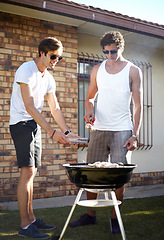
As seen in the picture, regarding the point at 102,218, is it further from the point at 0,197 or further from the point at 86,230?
the point at 0,197

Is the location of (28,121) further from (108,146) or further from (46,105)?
(46,105)

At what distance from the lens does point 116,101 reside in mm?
3885

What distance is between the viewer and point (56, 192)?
20.5 ft

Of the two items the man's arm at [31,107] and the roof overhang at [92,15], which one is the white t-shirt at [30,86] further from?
the roof overhang at [92,15]

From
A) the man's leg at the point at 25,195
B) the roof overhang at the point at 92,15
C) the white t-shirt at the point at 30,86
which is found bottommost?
the man's leg at the point at 25,195

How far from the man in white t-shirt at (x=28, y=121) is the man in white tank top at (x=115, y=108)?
437 millimetres

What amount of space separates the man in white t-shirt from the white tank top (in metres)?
0.48

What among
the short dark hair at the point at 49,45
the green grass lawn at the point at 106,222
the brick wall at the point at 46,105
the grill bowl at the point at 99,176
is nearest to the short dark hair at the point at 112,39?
the short dark hair at the point at 49,45

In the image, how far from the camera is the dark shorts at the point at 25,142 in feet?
11.9

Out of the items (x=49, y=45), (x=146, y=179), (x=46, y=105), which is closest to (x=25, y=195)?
(x=49, y=45)

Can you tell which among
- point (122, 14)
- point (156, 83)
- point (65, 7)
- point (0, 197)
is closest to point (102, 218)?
point (0, 197)

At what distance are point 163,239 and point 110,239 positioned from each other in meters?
0.58

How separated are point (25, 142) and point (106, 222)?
158 cm

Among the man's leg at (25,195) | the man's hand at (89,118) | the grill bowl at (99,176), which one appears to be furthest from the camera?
the man's hand at (89,118)
